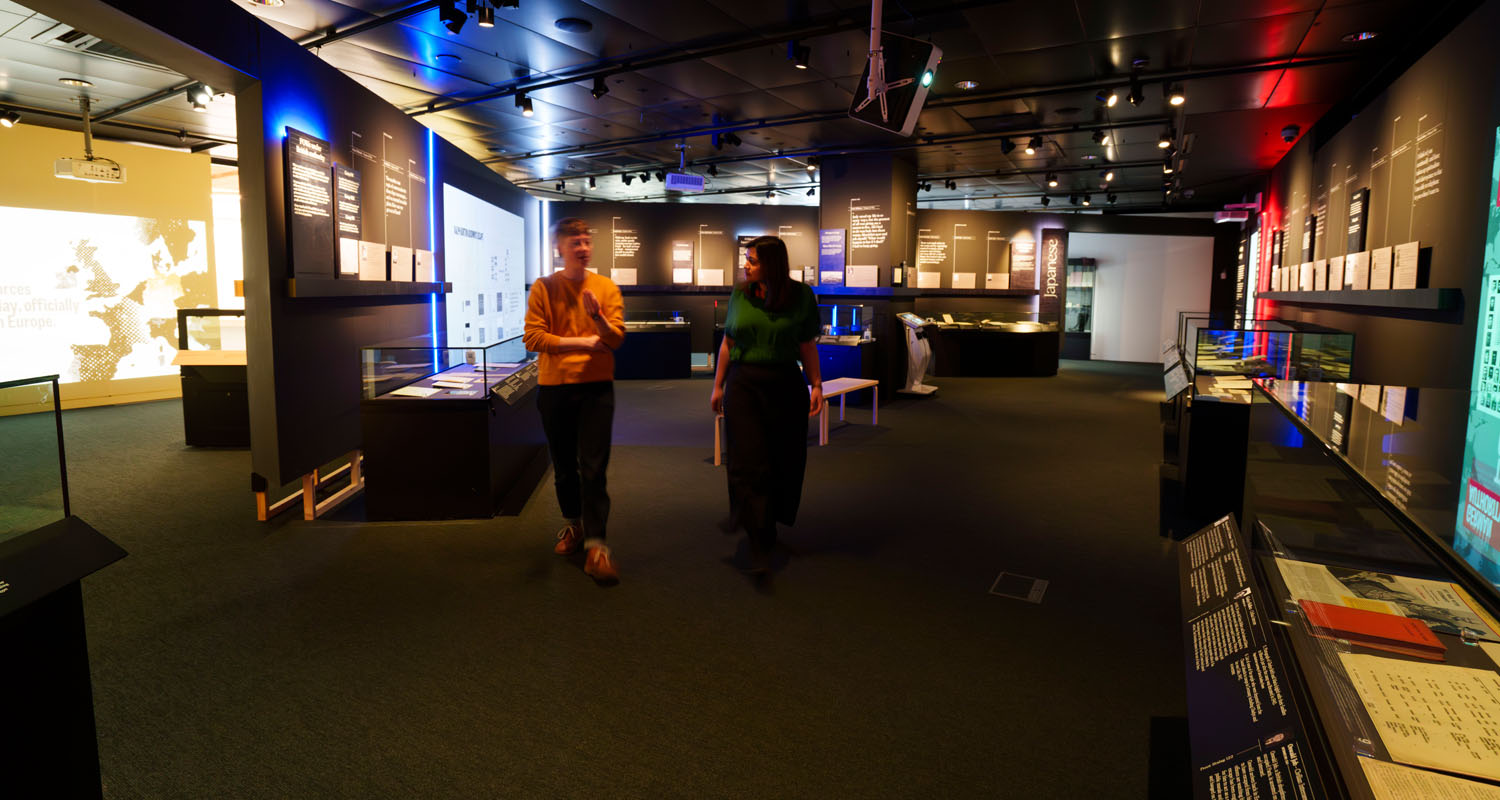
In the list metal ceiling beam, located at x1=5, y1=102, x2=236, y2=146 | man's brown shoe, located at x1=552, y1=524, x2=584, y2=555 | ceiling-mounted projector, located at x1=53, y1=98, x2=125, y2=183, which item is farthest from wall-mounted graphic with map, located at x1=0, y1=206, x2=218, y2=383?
man's brown shoe, located at x1=552, y1=524, x2=584, y2=555

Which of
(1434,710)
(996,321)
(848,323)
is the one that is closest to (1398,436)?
(1434,710)

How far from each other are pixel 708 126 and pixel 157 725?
8.47m

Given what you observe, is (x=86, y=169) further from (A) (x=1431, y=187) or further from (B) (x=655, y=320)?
(A) (x=1431, y=187)

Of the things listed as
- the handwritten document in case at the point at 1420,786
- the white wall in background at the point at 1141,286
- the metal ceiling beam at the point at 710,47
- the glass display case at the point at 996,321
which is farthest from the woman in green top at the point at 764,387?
the white wall in background at the point at 1141,286

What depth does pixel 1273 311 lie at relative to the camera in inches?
373

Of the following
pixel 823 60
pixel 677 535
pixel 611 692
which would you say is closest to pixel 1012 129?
pixel 823 60

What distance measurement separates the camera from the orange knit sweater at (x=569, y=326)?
344cm

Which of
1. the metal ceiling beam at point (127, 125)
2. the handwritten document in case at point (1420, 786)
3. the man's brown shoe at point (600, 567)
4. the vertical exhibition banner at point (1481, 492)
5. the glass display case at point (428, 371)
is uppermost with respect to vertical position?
the metal ceiling beam at point (127, 125)

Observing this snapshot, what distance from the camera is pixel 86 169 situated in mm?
8258

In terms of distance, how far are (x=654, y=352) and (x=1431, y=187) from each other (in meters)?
9.41

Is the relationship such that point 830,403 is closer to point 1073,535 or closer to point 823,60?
point 823,60

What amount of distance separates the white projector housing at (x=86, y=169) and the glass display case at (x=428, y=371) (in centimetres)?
646

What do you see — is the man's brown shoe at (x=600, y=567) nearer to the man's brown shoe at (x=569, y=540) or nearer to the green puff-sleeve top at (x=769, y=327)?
the man's brown shoe at (x=569, y=540)

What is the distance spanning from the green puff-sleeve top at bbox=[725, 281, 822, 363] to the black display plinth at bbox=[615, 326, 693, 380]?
8793mm
